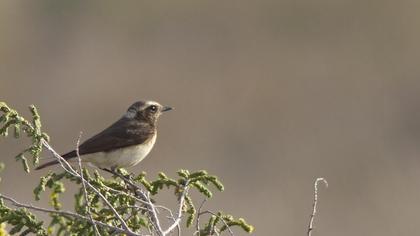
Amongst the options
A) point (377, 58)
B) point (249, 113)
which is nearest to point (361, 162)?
point (249, 113)

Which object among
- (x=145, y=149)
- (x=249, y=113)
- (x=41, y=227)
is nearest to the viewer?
(x=41, y=227)

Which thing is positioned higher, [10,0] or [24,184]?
[10,0]

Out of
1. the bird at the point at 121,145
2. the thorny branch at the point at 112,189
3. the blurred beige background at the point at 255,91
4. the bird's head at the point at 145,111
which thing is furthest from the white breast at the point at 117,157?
the blurred beige background at the point at 255,91

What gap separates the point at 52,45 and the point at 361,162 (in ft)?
35.3

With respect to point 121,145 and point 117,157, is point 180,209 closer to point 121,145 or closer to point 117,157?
point 117,157

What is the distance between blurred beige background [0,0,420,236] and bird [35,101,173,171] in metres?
11.8

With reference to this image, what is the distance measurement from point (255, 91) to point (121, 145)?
2158 cm

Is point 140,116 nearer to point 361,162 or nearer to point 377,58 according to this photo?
point 361,162

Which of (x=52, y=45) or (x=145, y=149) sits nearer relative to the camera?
(x=145, y=149)

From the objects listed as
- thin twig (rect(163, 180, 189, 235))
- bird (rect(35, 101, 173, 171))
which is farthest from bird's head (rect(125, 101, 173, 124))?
thin twig (rect(163, 180, 189, 235))

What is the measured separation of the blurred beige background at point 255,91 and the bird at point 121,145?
11.8 m

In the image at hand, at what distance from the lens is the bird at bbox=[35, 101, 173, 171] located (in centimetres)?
1151

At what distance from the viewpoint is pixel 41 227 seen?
27.3ft

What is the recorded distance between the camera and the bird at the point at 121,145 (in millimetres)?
11508
